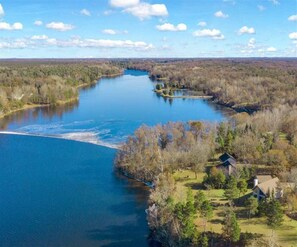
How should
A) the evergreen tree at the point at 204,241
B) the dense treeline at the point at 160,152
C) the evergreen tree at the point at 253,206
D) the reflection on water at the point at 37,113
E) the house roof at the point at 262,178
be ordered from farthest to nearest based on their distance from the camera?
1. the reflection on water at the point at 37,113
2. the dense treeline at the point at 160,152
3. the house roof at the point at 262,178
4. the evergreen tree at the point at 253,206
5. the evergreen tree at the point at 204,241

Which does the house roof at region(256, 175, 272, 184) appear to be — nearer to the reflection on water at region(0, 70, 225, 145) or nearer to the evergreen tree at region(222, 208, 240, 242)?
the evergreen tree at region(222, 208, 240, 242)

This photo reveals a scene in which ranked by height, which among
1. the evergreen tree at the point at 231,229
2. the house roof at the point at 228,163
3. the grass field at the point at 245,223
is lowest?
the grass field at the point at 245,223

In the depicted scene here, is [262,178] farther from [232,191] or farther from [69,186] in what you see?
[69,186]

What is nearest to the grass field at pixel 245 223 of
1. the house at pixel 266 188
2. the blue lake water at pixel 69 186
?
the house at pixel 266 188

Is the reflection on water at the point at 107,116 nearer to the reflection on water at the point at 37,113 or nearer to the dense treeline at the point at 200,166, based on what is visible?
A: the reflection on water at the point at 37,113

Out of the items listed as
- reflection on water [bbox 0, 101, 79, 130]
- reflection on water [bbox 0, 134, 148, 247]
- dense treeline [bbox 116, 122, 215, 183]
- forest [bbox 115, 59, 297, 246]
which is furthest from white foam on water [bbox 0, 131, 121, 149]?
forest [bbox 115, 59, 297, 246]

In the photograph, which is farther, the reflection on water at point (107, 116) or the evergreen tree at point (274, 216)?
the reflection on water at point (107, 116)
